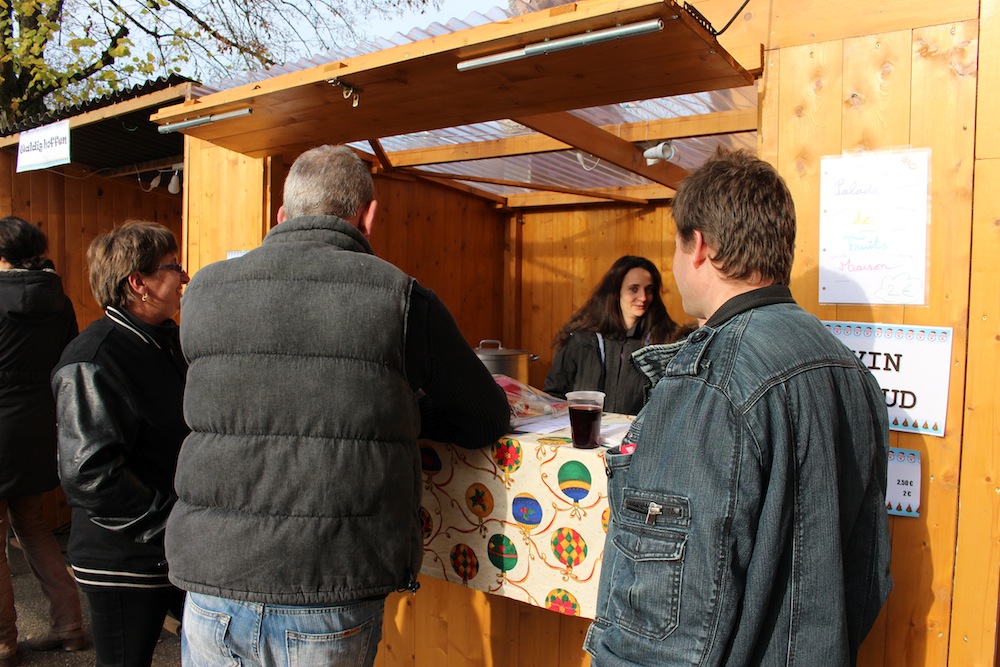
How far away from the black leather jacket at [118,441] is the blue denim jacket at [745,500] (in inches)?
59.1

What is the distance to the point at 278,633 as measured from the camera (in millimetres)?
1531

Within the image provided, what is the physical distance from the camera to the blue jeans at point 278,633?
1.53m

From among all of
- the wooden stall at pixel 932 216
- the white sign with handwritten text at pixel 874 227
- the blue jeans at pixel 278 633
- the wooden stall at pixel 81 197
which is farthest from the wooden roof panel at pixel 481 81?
the wooden stall at pixel 81 197

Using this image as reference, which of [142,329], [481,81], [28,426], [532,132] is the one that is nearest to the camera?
[142,329]

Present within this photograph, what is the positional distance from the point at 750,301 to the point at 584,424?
729 mm

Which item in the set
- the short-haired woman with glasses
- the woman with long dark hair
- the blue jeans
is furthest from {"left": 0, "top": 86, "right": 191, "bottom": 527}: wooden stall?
the blue jeans

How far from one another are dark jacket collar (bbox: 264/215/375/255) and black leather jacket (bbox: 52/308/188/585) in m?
0.85

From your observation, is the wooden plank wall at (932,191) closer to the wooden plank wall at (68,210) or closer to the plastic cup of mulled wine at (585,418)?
the plastic cup of mulled wine at (585,418)

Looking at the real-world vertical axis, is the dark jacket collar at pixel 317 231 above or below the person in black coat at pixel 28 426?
above

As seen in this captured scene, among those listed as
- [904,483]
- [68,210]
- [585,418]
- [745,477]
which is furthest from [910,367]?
[68,210]

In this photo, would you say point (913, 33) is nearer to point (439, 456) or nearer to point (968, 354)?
point (968, 354)

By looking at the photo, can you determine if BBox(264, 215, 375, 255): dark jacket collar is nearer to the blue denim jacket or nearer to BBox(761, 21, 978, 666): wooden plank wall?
the blue denim jacket

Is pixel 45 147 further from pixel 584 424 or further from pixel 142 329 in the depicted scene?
pixel 584 424

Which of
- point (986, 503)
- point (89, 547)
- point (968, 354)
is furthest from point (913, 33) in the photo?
point (89, 547)
